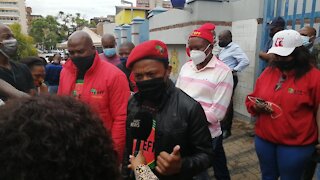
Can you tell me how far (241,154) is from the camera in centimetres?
422

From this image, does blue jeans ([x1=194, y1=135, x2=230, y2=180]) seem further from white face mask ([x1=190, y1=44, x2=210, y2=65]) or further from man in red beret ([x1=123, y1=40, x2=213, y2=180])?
man in red beret ([x1=123, y1=40, x2=213, y2=180])

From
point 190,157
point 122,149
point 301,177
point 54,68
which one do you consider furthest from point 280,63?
point 54,68

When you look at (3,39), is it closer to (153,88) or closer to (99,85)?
(99,85)

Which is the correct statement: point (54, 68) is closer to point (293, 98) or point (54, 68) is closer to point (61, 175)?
point (293, 98)

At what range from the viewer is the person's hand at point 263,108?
2273 mm

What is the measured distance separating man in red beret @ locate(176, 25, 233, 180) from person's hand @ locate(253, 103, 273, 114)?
0.27m

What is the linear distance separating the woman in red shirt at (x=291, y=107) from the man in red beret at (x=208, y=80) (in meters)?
0.34

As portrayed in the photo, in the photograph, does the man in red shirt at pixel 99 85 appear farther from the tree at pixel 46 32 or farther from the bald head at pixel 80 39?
the tree at pixel 46 32

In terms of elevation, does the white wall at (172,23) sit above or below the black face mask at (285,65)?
above

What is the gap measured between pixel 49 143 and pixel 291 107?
2005 mm

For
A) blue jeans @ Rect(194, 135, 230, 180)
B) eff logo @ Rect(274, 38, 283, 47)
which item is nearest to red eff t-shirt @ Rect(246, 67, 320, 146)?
eff logo @ Rect(274, 38, 283, 47)

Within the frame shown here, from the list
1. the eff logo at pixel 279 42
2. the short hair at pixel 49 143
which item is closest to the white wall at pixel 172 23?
the eff logo at pixel 279 42

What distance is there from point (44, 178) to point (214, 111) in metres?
1.93

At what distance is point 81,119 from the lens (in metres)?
0.76
